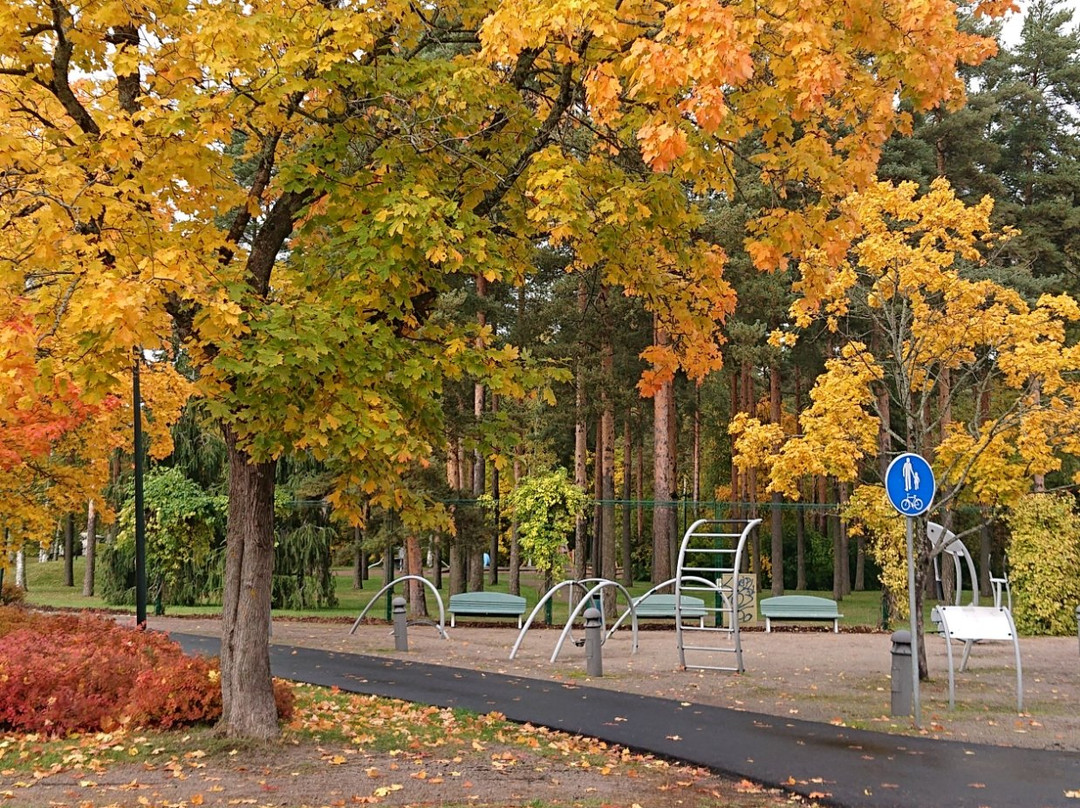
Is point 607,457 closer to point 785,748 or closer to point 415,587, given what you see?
point 415,587

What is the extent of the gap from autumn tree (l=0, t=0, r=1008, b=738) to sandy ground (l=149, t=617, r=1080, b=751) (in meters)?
4.72

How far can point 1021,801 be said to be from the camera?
6.28 m

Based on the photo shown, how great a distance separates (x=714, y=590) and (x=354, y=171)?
11812 millimetres

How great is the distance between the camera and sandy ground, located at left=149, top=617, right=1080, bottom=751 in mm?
9367

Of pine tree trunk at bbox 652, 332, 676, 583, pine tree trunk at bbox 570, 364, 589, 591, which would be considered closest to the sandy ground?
pine tree trunk at bbox 652, 332, 676, 583

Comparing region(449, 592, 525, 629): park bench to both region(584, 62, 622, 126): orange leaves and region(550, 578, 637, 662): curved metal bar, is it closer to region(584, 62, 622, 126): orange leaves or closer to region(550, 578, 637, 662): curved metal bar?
region(550, 578, 637, 662): curved metal bar

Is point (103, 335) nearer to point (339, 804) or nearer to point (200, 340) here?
point (200, 340)

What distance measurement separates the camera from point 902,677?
9516 millimetres

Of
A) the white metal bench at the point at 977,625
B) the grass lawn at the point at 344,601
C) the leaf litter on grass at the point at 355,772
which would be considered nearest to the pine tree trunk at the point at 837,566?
the grass lawn at the point at 344,601

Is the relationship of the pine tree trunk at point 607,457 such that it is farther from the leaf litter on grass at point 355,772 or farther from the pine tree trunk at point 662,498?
the leaf litter on grass at point 355,772

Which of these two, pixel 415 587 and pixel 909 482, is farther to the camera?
pixel 415 587

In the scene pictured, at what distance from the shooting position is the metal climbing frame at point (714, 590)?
12.5 m

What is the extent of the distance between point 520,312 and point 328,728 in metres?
19.7

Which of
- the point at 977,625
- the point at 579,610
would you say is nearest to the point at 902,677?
the point at 977,625
